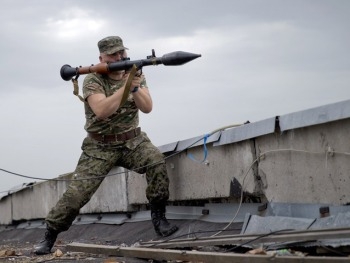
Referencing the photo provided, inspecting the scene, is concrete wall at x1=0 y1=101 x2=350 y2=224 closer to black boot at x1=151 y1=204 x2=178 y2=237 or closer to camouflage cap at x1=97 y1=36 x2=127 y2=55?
black boot at x1=151 y1=204 x2=178 y2=237

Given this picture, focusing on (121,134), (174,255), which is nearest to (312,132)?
(174,255)

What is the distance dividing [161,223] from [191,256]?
2108 millimetres

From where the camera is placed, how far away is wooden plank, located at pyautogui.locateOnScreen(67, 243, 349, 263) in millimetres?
3836

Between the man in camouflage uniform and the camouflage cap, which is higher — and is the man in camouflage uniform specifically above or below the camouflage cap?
below

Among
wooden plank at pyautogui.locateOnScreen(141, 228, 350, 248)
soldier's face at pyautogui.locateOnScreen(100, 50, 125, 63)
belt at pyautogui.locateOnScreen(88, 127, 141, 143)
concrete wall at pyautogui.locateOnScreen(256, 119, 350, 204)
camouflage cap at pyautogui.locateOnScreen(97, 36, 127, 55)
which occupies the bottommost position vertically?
wooden plank at pyautogui.locateOnScreen(141, 228, 350, 248)

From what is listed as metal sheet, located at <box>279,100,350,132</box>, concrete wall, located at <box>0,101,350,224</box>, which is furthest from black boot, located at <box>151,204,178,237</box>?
metal sheet, located at <box>279,100,350,132</box>

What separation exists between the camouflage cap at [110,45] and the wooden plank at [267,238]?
1.99 meters

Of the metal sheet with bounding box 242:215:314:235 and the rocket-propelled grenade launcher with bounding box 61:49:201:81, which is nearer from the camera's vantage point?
the metal sheet with bounding box 242:215:314:235

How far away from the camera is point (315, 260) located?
3.79 m

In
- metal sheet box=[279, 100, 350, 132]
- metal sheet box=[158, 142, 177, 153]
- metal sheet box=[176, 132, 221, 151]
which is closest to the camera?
metal sheet box=[279, 100, 350, 132]

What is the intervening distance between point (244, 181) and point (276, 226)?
2.96ft

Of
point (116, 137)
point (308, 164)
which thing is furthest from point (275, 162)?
point (116, 137)

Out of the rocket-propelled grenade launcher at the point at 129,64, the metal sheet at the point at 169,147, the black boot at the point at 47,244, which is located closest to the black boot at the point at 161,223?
the metal sheet at the point at 169,147

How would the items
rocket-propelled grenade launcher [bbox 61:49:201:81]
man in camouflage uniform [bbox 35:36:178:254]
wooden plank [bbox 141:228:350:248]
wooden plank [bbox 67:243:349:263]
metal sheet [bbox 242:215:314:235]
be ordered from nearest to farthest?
A: 1. wooden plank [bbox 67:243:349:263]
2. wooden plank [bbox 141:228:350:248]
3. metal sheet [bbox 242:215:314:235]
4. rocket-propelled grenade launcher [bbox 61:49:201:81]
5. man in camouflage uniform [bbox 35:36:178:254]
